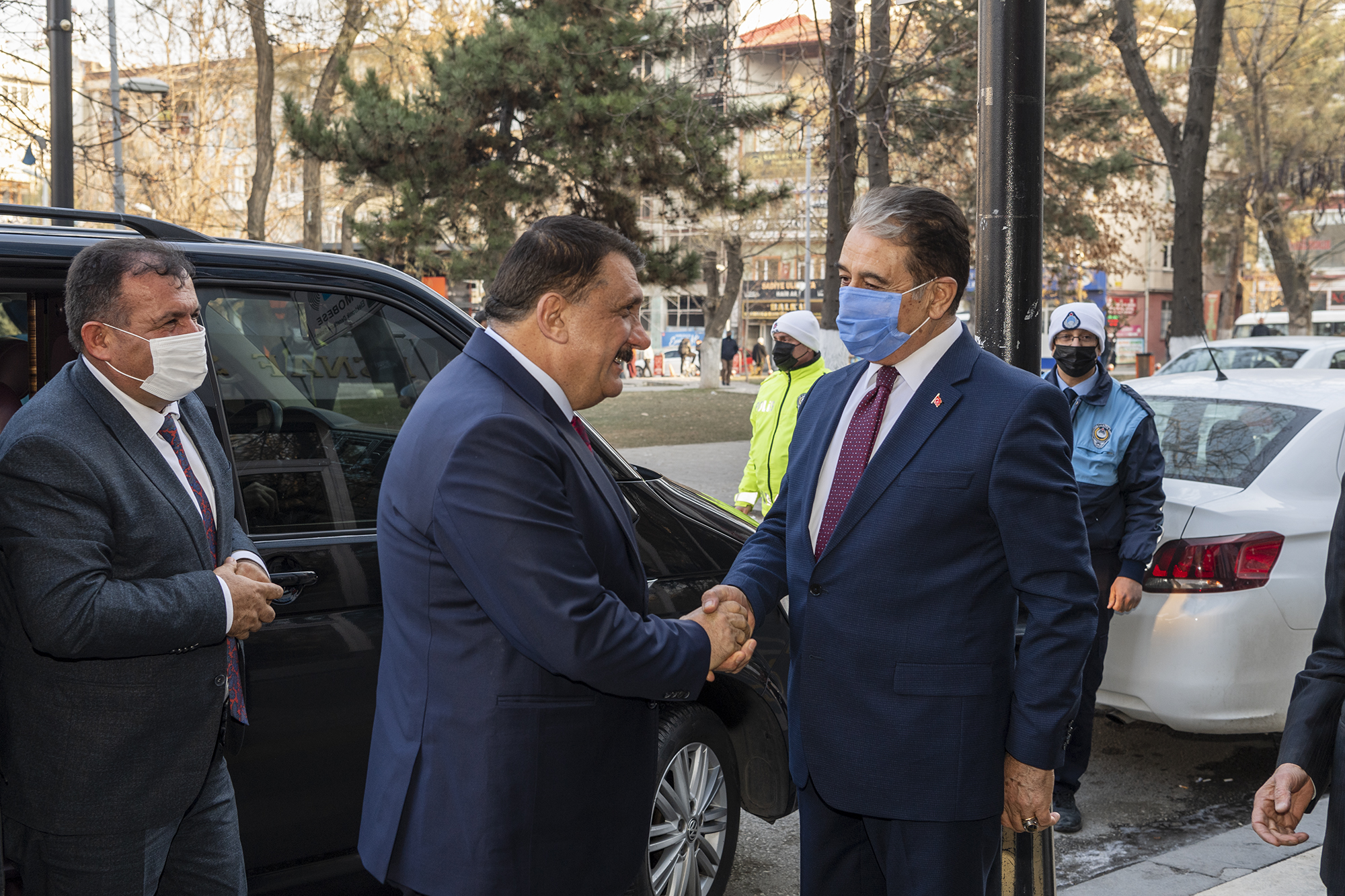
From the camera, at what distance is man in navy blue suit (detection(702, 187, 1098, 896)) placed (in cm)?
228

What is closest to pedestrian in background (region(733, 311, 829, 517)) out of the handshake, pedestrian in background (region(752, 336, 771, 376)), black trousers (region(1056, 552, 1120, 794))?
black trousers (region(1056, 552, 1120, 794))

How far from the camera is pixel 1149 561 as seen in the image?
15.0 feet

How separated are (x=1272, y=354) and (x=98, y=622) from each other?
15004 mm

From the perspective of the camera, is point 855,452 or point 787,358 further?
point 787,358

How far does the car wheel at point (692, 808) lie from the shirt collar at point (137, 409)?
5.24 feet

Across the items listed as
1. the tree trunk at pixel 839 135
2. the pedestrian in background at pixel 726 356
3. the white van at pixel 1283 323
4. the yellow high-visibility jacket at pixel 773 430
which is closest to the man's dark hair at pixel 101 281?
the yellow high-visibility jacket at pixel 773 430

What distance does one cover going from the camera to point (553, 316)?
208 cm

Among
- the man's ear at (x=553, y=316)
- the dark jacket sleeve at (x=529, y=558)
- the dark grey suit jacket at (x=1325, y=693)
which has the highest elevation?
the man's ear at (x=553, y=316)

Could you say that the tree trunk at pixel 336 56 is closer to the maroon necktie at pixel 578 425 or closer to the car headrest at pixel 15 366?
the car headrest at pixel 15 366

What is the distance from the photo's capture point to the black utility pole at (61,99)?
316 inches

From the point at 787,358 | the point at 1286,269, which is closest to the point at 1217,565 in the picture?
the point at 787,358

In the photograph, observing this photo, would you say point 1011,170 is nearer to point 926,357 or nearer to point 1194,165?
point 926,357

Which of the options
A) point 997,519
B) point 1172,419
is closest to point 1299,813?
point 997,519

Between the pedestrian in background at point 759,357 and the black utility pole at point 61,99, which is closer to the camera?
the black utility pole at point 61,99
